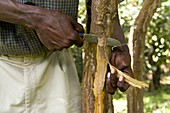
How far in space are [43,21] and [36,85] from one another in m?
0.29

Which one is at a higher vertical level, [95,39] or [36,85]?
[95,39]

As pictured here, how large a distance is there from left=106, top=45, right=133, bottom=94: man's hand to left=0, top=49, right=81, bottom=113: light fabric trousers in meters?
0.21

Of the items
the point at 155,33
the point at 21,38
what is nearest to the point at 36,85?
the point at 21,38

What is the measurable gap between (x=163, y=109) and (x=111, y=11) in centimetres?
404

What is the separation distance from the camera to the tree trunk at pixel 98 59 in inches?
51.7

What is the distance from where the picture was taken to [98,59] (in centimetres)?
136

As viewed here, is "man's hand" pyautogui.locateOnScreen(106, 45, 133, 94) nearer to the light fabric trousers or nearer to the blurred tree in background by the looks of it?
the light fabric trousers

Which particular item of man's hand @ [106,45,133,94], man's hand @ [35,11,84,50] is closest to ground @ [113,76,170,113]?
man's hand @ [106,45,133,94]

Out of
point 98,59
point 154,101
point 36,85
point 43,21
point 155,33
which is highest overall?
point 43,21

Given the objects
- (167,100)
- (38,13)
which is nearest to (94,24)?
(38,13)

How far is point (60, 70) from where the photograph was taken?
4.95ft

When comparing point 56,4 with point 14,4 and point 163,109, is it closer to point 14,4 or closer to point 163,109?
point 14,4

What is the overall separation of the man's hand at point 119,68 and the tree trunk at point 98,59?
3 cm

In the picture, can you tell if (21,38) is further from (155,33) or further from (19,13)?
(155,33)
